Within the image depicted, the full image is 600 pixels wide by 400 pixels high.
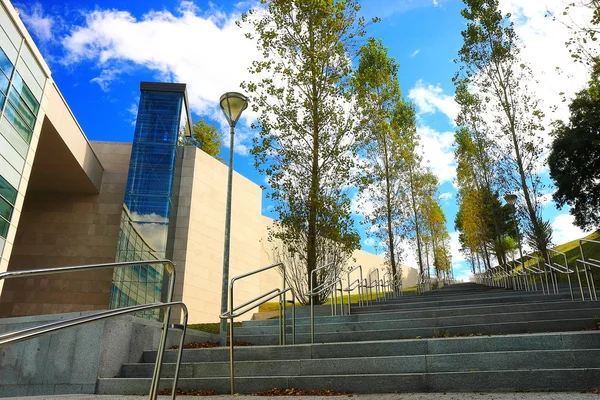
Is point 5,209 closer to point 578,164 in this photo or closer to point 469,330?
point 469,330

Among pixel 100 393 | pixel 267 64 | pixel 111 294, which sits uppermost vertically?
pixel 267 64

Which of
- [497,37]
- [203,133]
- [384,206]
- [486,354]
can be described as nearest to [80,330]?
[486,354]

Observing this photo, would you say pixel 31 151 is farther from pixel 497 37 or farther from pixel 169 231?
pixel 497 37

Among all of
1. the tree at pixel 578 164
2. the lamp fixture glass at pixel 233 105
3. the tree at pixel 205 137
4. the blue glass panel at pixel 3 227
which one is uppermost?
the tree at pixel 205 137

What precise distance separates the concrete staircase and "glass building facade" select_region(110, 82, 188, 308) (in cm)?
1192

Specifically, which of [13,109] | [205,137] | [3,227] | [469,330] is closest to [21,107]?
[13,109]

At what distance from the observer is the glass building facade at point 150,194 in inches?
698

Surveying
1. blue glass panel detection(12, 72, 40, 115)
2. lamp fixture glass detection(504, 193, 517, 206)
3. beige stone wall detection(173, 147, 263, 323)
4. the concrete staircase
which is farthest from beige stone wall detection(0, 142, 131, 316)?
lamp fixture glass detection(504, 193, 517, 206)

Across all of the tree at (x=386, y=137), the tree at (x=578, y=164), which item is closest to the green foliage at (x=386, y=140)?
the tree at (x=386, y=137)

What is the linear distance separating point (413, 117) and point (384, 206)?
7049 millimetres

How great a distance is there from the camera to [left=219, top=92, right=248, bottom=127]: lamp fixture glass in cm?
926

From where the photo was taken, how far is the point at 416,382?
4.51 meters

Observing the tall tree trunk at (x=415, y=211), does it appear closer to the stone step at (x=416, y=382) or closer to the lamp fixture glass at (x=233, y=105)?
the lamp fixture glass at (x=233, y=105)

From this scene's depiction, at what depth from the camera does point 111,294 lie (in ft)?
58.8
